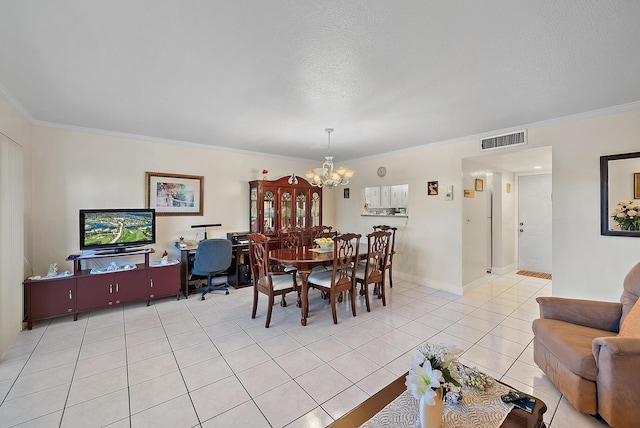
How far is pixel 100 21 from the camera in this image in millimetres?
1600

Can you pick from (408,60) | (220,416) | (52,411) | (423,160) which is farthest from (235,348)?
(423,160)

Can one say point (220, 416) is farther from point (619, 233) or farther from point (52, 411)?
point (619, 233)

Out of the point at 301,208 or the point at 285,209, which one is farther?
the point at 301,208

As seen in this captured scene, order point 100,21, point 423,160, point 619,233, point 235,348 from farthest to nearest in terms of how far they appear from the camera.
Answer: point 423,160, point 619,233, point 235,348, point 100,21

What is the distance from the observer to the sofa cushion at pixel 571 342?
165 centimetres

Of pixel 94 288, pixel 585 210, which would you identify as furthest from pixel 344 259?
pixel 94 288

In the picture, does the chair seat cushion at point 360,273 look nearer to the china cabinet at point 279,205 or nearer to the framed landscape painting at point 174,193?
the china cabinet at point 279,205

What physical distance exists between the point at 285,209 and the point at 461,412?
170 inches

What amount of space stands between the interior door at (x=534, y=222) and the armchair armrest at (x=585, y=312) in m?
4.03

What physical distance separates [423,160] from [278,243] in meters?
2.98

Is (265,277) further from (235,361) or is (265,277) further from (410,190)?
(410,190)

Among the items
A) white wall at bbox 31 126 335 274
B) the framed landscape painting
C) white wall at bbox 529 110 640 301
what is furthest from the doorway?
the framed landscape painting

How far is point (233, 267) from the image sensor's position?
14.9ft

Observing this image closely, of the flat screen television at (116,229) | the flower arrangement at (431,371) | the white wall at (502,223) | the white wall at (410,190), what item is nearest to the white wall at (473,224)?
the white wall at (410,190)
